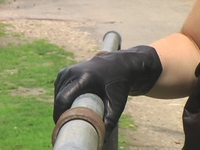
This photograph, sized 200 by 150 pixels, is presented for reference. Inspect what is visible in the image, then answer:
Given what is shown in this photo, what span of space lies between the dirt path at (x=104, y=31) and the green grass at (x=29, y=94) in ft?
1.71

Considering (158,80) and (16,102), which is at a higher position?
(158,80)

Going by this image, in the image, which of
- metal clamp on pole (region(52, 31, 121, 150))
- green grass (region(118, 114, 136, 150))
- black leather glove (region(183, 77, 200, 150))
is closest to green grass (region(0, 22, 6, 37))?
green grass (region(118, 114, 136, 150))

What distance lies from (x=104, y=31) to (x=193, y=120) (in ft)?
32.7

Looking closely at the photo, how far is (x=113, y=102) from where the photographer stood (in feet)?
4.58

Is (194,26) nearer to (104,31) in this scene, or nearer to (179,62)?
(179,62)

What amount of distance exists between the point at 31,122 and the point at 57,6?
9105mm

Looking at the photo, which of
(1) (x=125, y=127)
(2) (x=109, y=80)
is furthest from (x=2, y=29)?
(2) (x=109, y=80)

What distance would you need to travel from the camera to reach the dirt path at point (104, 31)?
569 cm

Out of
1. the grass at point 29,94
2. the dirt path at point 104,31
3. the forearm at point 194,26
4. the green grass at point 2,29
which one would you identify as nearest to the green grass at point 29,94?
the grass at point 29,94

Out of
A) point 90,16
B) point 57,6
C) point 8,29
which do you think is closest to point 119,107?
point 8,29

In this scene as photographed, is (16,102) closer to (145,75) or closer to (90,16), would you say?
(145,75)

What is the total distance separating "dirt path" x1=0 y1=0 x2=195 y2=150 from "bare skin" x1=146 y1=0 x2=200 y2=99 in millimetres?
3593

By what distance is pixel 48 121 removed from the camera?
18.7 feet

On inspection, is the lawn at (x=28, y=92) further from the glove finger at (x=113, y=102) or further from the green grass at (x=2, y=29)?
the glove finger at (x=113, y=102)
